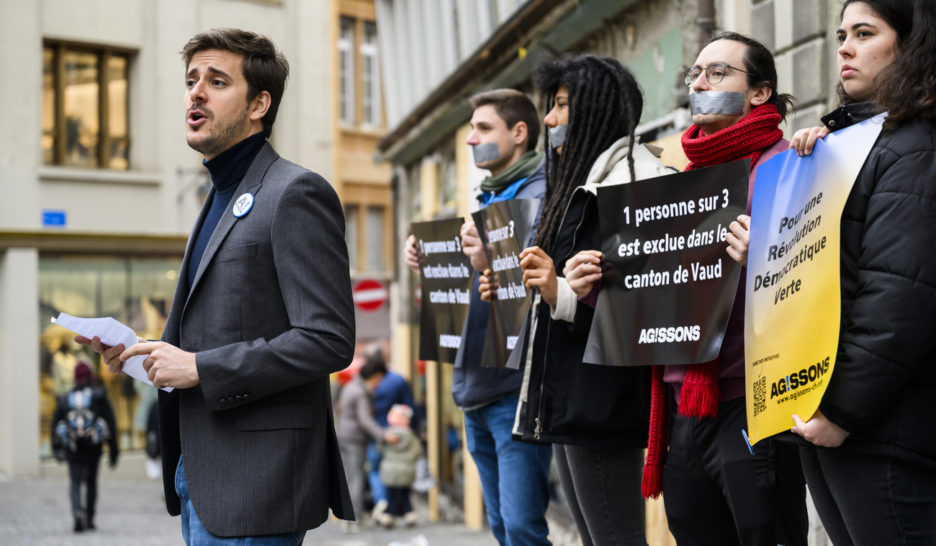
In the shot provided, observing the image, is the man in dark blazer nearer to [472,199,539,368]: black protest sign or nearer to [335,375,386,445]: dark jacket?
[472,199,539,368]: black protest sign

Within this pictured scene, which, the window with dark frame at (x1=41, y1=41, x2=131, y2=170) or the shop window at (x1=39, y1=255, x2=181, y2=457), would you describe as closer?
the shop window at (x1=39, y1=255, x2=181, y2=457)

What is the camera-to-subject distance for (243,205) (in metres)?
3.11

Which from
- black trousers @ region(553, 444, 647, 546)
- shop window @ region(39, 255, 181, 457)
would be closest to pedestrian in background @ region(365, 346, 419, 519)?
shop window @ region(39, 255, 181, 457)

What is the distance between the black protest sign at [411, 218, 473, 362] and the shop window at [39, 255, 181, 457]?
1428 cm

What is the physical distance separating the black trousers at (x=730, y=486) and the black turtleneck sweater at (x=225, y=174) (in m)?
1.41

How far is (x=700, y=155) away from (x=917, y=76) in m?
0.83

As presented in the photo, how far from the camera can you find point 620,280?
3617mm

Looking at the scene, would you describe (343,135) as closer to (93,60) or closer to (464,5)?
(93,60)

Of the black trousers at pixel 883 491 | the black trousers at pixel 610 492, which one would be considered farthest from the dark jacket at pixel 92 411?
the black trousers at pixel 883 491

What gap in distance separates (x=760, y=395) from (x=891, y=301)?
510mm

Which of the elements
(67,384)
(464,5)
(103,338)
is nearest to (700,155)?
(103,338)

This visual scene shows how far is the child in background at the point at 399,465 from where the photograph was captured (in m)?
14.0

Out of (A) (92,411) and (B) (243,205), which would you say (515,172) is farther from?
(A) (92,411)

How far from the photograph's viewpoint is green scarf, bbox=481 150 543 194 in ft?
15.9
